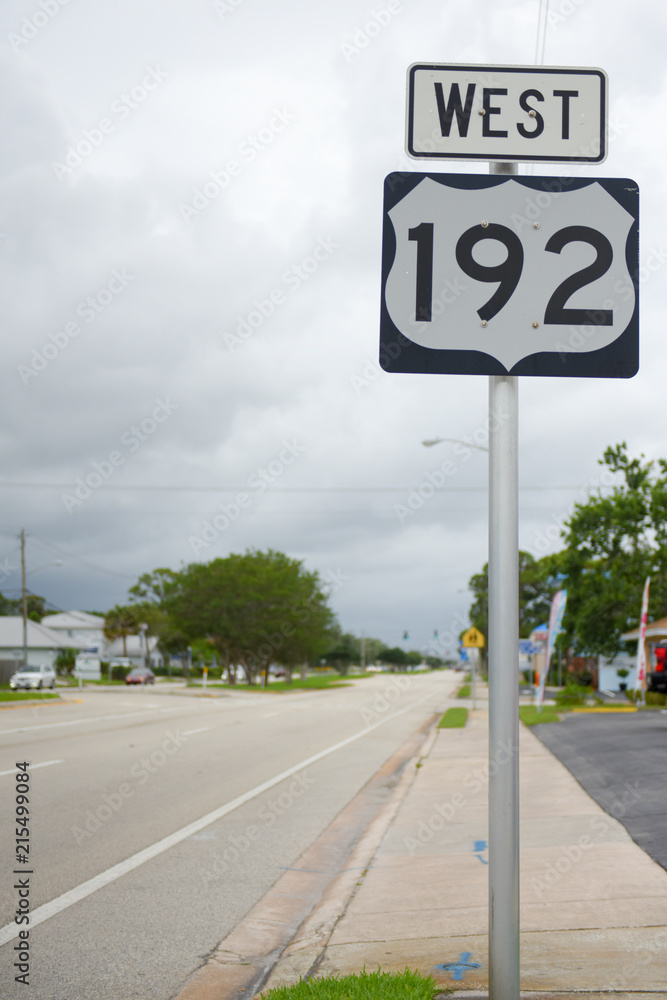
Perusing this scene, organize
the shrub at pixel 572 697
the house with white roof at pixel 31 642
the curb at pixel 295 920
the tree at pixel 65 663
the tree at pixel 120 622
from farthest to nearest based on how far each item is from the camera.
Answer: the tree at pixel 120 622, the tree at pixel 65 663, the house with white roof at pixel 31 642, the shrub at pixel 572 697, the curb at pixel 295 920

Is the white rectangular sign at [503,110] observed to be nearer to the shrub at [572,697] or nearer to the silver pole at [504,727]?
the silver pole at [504,727]

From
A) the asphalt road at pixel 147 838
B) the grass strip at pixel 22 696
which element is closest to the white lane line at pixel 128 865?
the asphalt road at pixel 147 838

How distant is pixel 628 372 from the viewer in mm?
3135

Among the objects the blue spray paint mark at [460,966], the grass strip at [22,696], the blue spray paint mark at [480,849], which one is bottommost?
the grass strip at [22,696]

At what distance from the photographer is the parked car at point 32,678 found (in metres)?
45.3

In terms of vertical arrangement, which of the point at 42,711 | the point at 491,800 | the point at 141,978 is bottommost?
the point at 42,711

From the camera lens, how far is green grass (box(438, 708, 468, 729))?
72.4ft

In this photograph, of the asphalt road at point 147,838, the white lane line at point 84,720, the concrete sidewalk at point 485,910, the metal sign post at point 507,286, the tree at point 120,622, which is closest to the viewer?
the metal sign post at point 507,286

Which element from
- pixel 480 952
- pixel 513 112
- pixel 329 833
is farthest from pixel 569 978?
pixel 329 833

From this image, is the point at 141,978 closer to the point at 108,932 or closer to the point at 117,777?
the point at 108,932

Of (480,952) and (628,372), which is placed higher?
(628,372)

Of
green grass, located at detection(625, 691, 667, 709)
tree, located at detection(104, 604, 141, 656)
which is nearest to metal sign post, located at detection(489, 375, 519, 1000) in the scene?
green grass, located at detection(625, 691, 667, 709)

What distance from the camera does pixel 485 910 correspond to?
222 inches

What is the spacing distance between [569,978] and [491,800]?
1.87 m
